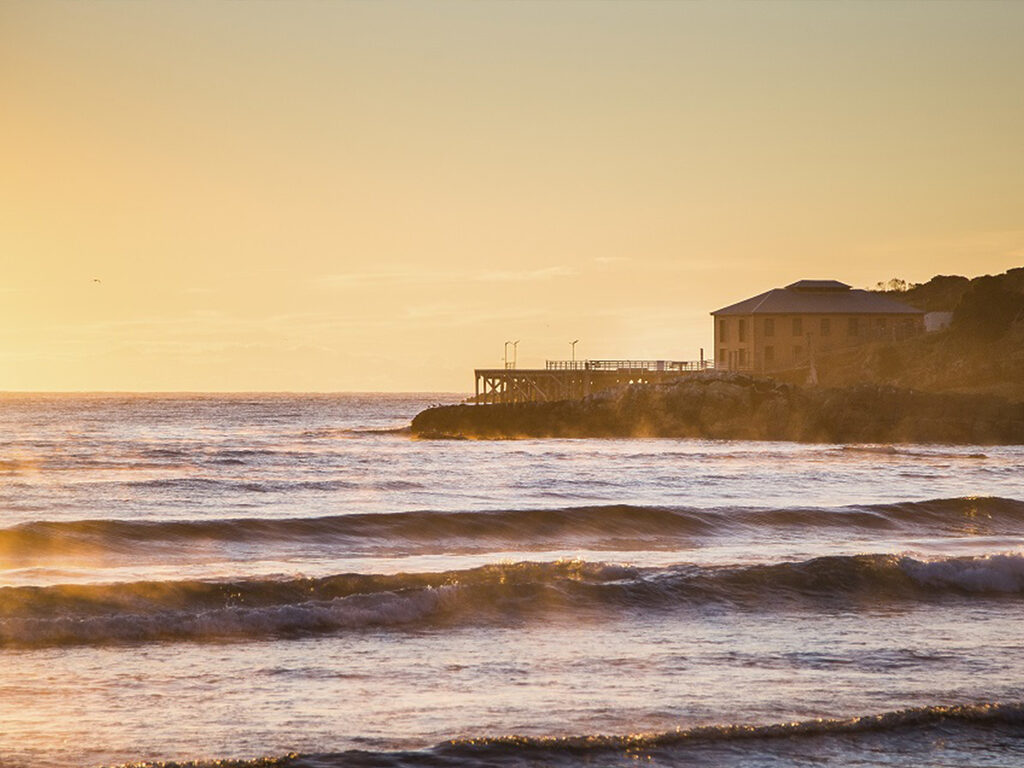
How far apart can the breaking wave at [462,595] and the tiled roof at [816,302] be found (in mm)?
72711

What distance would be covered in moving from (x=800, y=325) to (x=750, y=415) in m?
24.9

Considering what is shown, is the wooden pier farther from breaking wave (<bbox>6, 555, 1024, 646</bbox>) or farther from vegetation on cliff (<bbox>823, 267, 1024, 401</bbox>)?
breaking wave (<bbox>6, 555, 1024, 646</bbox>)

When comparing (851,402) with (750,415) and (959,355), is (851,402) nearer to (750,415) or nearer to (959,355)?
(750,415)

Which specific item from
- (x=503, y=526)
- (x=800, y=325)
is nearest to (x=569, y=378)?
(x=800, y=325)

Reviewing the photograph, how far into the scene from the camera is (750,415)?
65750mm

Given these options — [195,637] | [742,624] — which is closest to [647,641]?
[742,624]

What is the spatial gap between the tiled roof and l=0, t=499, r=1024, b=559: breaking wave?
63.7 meters

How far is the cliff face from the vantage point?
59344 millimetres

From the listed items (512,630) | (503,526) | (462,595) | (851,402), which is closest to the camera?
(512,630)

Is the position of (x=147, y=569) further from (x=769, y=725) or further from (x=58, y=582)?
(x=769, y=725)

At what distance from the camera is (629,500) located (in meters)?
28.8

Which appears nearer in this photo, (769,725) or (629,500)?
(769,725)

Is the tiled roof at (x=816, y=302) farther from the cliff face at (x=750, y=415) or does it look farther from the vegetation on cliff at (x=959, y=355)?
the cliff face at (x=750, y=415)

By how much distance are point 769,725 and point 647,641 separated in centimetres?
341
